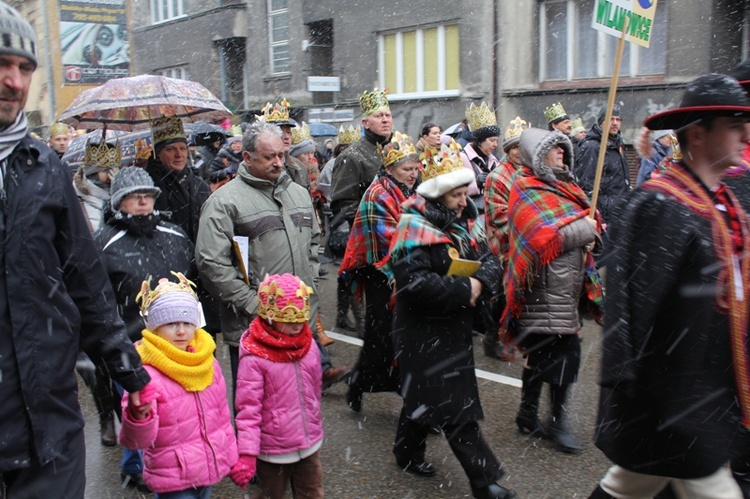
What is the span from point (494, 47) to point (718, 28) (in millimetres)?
5204

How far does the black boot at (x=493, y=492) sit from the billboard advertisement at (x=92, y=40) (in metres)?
18.0

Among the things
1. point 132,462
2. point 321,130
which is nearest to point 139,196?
point 132,462

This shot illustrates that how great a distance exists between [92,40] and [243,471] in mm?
19153

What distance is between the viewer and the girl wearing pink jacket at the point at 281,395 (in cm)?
400

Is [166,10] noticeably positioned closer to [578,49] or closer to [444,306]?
[578,49]

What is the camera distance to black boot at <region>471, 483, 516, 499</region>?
170 inches

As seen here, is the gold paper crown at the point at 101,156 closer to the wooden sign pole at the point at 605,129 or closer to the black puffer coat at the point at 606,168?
the wooden sign pole at the point at 605,129

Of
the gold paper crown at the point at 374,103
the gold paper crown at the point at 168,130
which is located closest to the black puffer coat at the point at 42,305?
the gold paper crown at the point at 168,130

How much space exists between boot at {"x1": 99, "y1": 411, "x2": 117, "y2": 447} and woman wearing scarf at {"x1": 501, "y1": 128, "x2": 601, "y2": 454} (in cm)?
271

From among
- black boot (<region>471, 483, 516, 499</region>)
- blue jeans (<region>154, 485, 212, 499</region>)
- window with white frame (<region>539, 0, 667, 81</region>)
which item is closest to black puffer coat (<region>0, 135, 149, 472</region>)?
blue jeans (<region>154, 485, 212, 499</region>)

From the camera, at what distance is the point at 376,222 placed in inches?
228

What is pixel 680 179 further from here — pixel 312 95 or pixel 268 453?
pixel 312 95

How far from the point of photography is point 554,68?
1858 cm

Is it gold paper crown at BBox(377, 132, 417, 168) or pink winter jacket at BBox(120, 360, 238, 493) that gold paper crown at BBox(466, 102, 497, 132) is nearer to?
gold paper crown at BBox(377, 132, 417, 168)
